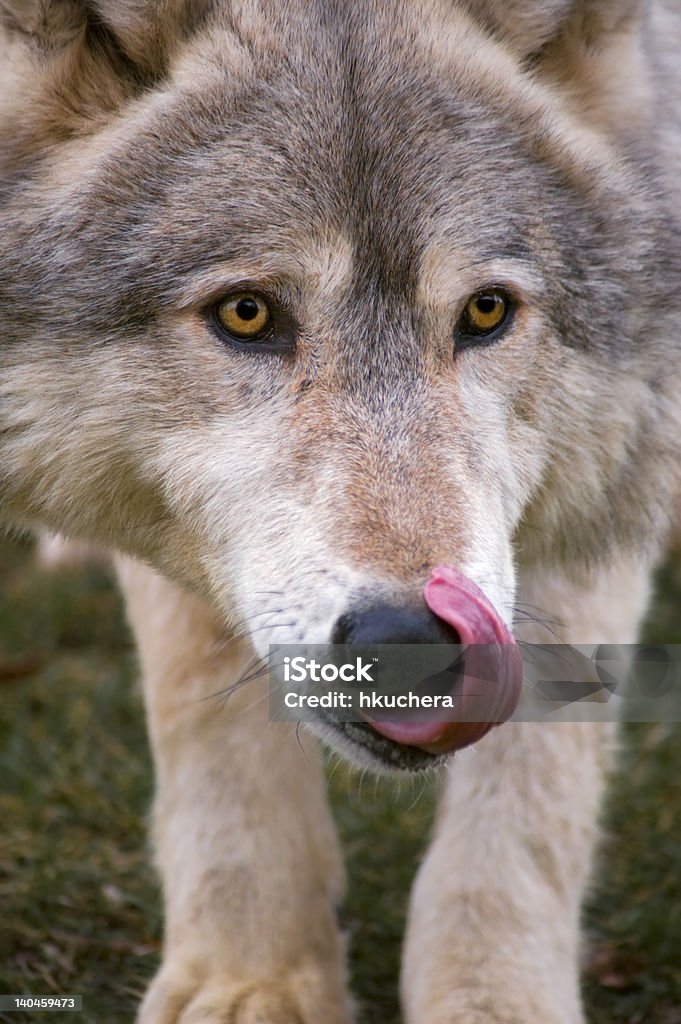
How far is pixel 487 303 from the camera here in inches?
114

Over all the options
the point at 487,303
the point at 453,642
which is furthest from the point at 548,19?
the point at 453,642

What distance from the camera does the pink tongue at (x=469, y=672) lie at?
2.43 m

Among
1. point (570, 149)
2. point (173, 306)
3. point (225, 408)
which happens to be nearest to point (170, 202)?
point (173, 306)

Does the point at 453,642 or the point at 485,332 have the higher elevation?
the point at 485,332

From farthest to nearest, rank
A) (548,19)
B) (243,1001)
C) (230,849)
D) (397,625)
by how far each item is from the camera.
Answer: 1. (230,849)
2. (243,1001)
3. (548,19)
4. (397,625)

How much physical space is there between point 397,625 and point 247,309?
2.52ft

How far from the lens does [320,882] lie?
360cm

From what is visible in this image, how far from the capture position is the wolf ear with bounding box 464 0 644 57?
3180mm

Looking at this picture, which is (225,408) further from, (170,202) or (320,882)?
(320,882)

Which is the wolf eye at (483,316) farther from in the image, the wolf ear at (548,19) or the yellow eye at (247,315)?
the wolf ear at (548,19)

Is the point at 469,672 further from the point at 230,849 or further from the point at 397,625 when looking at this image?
the point at 230,849

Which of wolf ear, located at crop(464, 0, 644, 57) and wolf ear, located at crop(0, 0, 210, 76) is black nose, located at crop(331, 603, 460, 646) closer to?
wolf ear, located at crop(0, 0, 210, 76)

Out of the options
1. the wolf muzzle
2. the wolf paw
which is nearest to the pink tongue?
the wolf muzzle

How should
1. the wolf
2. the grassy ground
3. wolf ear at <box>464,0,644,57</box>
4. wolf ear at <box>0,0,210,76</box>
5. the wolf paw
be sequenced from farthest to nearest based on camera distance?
the grassy ground → the wolf paw → wolf ear at <box>464,0,644,57</box> → wolf ear at <box>0,0,210,76</box> → the wolf
